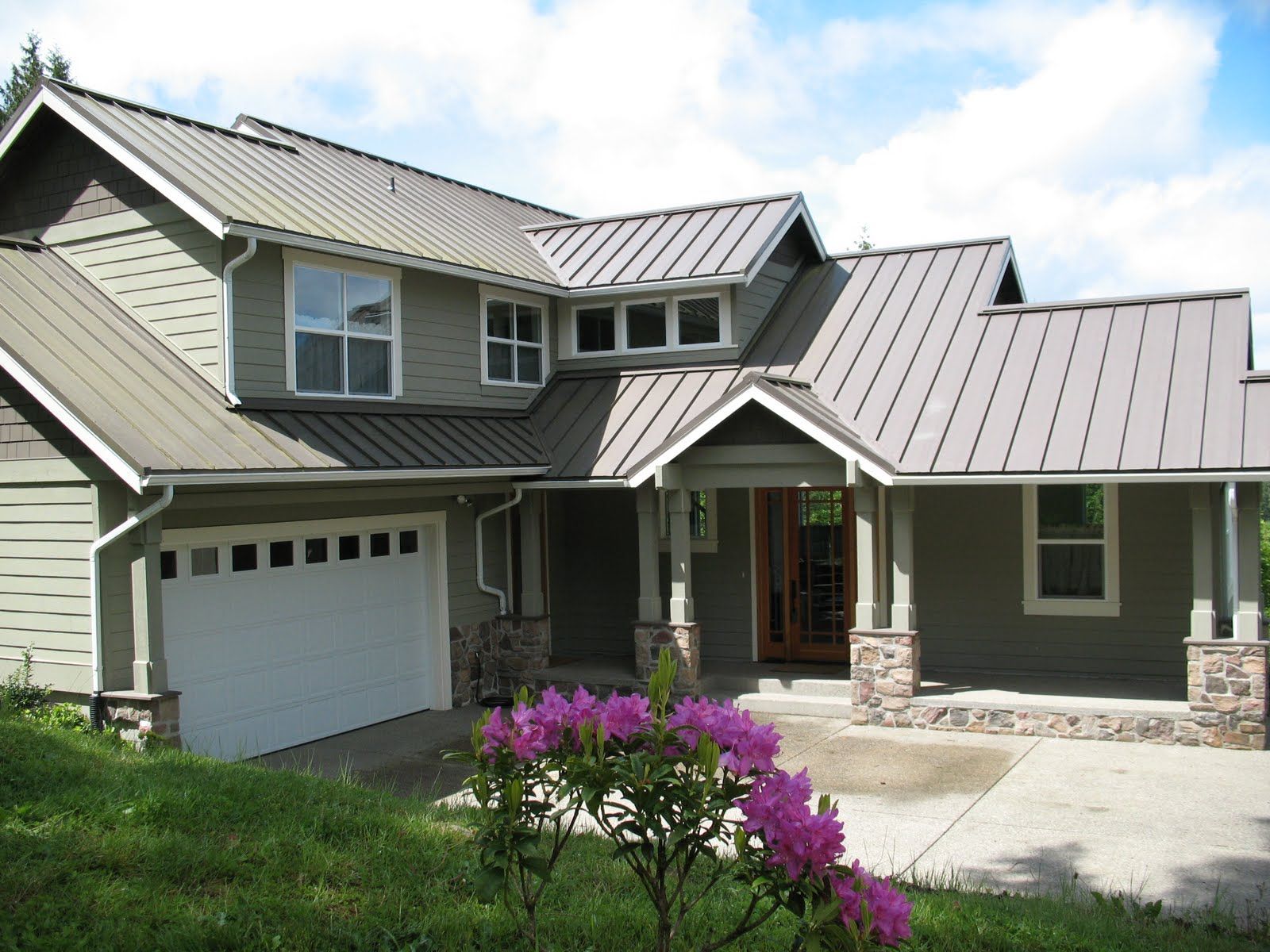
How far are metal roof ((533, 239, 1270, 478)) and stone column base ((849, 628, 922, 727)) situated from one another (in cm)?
184

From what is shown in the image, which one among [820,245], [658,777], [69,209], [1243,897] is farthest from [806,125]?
[658,777]

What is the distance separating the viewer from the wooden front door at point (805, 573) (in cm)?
1447

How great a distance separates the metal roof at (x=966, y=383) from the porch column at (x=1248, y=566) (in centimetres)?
51

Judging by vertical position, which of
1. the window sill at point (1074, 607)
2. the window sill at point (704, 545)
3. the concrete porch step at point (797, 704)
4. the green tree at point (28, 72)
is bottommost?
the concrete porch step at point (797, 704)

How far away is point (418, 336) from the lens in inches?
515

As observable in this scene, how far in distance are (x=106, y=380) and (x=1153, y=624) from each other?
37.0ft

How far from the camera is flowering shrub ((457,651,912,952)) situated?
3785mm

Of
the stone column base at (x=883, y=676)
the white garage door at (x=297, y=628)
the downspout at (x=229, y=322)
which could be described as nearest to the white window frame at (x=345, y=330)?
the downspout at (x=229, y=322)

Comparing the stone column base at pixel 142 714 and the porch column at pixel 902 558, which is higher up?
the porch column at pixel 902 558

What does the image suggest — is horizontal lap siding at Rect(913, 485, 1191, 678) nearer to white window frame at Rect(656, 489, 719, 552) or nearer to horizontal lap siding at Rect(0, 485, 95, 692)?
white window frame at Rect(656, 489, 719, 552)

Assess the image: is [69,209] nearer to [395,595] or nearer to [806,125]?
[395,595]

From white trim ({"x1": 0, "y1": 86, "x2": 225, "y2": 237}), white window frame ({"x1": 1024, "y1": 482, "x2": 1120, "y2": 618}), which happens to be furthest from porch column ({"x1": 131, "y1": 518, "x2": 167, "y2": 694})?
white window frame ({"x1": 1024, "y1": 482, "x2": 1120, "y2": 618})

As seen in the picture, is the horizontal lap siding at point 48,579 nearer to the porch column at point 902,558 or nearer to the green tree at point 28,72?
the porch column at point 902,558

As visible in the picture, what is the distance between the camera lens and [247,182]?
11781 mm
